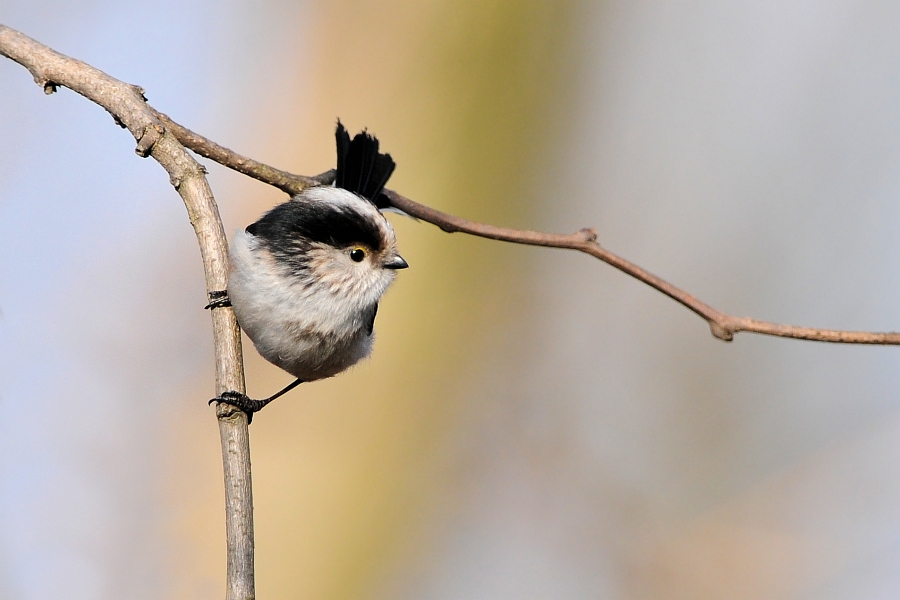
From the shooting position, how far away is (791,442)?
15.0 feet

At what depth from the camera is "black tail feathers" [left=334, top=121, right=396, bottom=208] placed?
2984mm

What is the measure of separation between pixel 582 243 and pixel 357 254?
92 centimetres

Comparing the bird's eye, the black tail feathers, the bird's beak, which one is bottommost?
the bird's beak

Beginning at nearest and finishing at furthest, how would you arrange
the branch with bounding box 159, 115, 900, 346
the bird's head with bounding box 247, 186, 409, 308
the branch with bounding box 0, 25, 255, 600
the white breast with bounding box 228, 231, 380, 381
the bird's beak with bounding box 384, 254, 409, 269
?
the branch with bounding box 159, 115, 900, 346, the branch with bounding box 0, 25, 255, 600, the white breast with bounding box 228, 231, 380, 381, the bird's head with bounding box 247, 186, 409, 308, the bird's beak with bounding box 384, 254, 409, 269

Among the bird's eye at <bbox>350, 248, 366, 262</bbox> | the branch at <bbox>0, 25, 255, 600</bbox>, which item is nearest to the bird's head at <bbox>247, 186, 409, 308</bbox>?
the bird's eye at <bbox>350, 248, 366, 262</bbox>

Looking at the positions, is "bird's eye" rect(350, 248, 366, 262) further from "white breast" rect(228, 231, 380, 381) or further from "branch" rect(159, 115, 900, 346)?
"branch" rect(159, 115, 900, 346)

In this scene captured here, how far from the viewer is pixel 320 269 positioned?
9.18 feet

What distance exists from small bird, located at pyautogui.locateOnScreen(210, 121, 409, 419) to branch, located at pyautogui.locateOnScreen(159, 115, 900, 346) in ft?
0.78

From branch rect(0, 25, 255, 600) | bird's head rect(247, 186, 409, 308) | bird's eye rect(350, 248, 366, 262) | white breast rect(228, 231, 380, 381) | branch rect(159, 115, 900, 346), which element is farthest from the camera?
bird's eye rect(350, 248, 366, 262)

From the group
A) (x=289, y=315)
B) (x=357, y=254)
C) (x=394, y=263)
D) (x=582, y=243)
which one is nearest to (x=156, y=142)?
(x=289, y=315)

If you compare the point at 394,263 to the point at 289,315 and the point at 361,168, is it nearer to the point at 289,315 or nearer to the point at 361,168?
the point at 361,168

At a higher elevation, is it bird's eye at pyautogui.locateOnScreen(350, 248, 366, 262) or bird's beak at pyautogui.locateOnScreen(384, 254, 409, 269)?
bird's eye at pyautogui.locateOnScreen(350, 248, 366, 262)

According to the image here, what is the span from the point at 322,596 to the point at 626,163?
370cm

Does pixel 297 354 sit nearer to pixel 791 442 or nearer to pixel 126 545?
pixel 126 545
